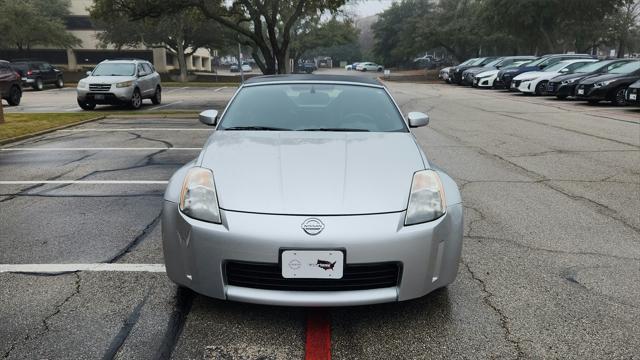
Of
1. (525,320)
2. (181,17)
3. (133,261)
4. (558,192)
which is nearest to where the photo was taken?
(525,320)

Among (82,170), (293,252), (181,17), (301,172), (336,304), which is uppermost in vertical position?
(181,17)

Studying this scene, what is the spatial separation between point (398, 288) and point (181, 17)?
135ft

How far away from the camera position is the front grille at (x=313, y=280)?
8.83ft

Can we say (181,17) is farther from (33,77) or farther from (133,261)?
(133,261)

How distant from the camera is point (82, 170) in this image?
24.3 ft

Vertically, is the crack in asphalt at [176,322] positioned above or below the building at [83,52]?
below

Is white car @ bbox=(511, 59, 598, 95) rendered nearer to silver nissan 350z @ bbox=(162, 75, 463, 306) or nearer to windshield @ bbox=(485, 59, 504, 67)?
windshield @ bbox=(485, 59, 504, 67)

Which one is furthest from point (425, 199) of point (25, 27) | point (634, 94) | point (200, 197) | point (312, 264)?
point (25, 27)

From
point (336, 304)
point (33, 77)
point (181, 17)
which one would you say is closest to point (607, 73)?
point (336, 304)

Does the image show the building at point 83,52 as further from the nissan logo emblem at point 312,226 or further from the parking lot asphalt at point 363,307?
the nissan logo emblem at point 312,226

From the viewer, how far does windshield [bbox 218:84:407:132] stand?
4051mm

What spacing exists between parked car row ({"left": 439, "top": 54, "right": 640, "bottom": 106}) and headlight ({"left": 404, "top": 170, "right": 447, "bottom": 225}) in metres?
14.6

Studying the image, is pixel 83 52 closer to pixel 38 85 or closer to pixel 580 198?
pixel 38 85

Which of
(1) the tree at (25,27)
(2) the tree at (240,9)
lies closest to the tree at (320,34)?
(1) the tree at (25,27)
